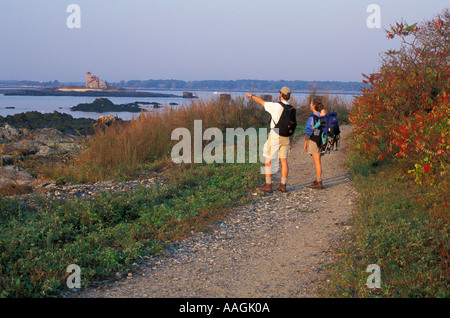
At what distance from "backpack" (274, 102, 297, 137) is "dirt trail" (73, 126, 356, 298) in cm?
131

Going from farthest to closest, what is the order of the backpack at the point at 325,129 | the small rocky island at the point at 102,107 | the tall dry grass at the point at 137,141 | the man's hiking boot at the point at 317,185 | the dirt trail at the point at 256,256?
the small rocky island at the point at 102,107 < the tall dry grass at the point at 137,141 < the man's hiking boot at the point at 317,185 < the backpack at the point at 325,129 < the dirt trail at the point at 256,256

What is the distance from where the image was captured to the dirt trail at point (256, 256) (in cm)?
446

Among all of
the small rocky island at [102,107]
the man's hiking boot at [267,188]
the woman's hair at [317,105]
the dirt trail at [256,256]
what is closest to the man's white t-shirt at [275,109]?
the woman's hair at [317,105]

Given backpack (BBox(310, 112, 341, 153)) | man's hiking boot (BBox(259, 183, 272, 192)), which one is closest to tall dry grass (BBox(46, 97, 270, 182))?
man's hiking boot (BBox(259, 183, 272, 192))

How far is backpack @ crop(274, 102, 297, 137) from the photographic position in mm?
7734

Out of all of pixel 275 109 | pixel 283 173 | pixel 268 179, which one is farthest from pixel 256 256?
pixel 275 109

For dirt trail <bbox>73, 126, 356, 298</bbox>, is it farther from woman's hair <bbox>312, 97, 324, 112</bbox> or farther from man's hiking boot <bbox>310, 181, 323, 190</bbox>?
woman's hair <bbox>312, 97, 324, 112</bbox>

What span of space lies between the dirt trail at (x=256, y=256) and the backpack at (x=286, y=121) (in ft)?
4.31

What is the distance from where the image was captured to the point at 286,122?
25.5 ft

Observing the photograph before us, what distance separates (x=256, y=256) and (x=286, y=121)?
3149 millimetres

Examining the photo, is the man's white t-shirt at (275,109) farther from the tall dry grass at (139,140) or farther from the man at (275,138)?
the tall dry grass at (139,140)

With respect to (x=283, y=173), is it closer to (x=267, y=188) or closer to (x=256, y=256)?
(x=267, y=188)

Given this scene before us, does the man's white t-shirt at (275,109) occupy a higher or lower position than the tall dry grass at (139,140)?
higher

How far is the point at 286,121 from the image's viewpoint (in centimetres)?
778
